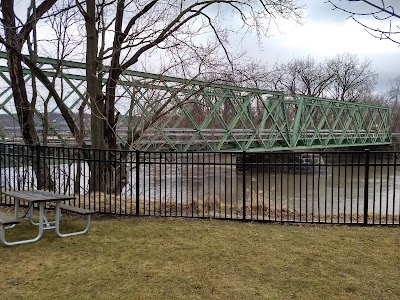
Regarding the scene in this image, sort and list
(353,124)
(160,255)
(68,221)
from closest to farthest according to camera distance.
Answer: (160,255) → (68,221) → (353,124)

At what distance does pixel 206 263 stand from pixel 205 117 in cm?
2212

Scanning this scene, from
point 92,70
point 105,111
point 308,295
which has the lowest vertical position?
point 308,295

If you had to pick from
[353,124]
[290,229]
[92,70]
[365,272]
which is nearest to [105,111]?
[92,70]

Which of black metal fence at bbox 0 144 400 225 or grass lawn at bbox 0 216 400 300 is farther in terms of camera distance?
black metal fence at bbox 0 144 400 225

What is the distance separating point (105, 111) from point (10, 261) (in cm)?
598

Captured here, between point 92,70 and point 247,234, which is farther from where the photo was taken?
point 92,70

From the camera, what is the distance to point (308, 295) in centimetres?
400

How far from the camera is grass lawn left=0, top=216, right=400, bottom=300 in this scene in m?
4.08

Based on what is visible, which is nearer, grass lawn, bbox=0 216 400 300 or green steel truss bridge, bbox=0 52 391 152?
grass lawn, bbox=0 216 400 300

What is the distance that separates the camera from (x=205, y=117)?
26.8 metres

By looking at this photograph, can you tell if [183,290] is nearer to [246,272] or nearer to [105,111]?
[246,272]

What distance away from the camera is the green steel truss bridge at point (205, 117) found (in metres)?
11.6

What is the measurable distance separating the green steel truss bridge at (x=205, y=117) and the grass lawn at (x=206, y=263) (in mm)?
5056

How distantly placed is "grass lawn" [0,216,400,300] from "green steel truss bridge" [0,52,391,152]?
199 inches
